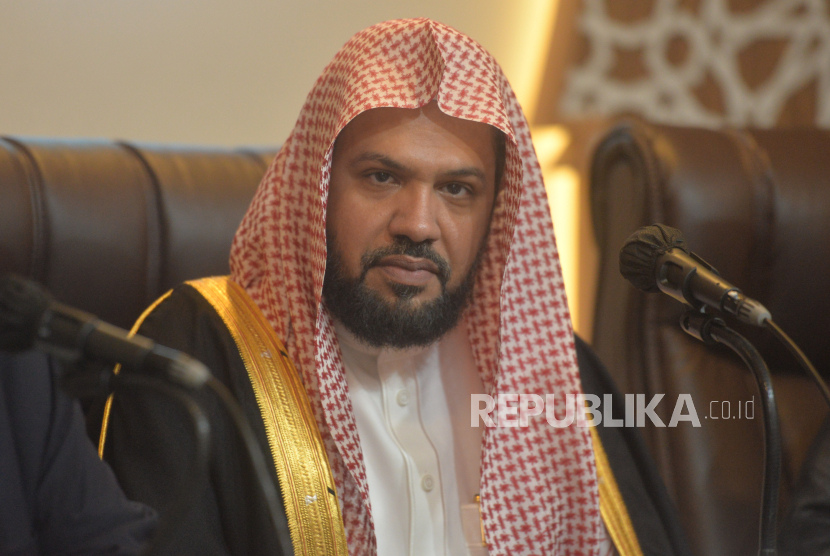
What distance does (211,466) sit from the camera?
1.28 m

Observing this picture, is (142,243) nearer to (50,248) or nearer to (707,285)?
(50,248)

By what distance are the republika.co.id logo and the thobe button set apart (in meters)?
0.14

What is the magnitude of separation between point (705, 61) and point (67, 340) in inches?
117

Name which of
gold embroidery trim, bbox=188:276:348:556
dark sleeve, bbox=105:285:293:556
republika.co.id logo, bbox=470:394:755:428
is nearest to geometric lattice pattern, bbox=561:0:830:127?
republika.co.id logo, bbox=470:394:755:428

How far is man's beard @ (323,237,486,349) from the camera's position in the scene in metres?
1.47

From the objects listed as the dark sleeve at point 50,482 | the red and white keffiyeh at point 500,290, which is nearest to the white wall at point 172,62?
the red and white keffiyeh at point 500,290

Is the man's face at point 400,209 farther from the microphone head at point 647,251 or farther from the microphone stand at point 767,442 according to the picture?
the microphone stand at point 767,442

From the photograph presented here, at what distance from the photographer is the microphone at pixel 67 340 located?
701mm

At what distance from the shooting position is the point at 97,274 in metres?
1.59

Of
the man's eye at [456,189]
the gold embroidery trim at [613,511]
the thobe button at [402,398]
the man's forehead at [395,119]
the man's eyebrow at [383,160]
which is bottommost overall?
the gold embroidery trim at [613,511]

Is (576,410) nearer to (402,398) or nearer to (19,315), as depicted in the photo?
(402,398)

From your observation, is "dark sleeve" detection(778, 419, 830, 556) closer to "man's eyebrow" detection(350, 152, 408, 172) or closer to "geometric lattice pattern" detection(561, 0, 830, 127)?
"man's eyebrow" detection(350, 152, 408, 172)

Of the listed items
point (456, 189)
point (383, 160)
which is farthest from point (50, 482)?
point (456, 189)

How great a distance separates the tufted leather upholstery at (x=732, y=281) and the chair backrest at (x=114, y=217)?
0.96m
